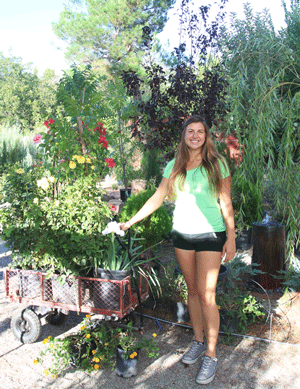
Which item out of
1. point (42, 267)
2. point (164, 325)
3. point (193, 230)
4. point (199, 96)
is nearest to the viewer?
point (193, 230)

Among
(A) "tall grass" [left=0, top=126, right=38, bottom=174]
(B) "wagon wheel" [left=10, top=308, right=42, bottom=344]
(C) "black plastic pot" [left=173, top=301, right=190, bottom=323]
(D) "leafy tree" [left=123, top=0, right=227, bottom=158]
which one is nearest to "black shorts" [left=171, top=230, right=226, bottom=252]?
(C) "black plastic pot" [left=173, top=301, right=190, bottom=323]

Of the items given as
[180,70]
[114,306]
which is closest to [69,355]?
[114,306]

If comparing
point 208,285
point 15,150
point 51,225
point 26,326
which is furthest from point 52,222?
point 15,150

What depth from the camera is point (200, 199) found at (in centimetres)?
222

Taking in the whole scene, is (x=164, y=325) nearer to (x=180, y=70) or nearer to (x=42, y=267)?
(x=42, y=267)

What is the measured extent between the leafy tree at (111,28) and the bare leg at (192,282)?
563 inches

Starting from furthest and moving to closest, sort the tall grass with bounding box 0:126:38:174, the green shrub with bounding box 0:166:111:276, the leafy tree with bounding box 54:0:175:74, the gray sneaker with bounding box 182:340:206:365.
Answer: the leafy tree with bounding box 54:0:175:74 → the tall grass with bounding box 0:126:38:174 → the green shrub with bounding box 0:166:111:276 → the gray sneaker with bounding box 182:340:206:365

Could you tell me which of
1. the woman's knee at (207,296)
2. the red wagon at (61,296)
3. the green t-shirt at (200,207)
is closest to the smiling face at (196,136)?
the green t-shirt at (200,207)

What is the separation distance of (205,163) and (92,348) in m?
1.52

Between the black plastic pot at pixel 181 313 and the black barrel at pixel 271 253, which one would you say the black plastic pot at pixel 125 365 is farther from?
the black barrel at pixel 271 253

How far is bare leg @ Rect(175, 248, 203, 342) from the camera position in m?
2.27

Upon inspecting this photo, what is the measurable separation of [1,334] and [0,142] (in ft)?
26.1

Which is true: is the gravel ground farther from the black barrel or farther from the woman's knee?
the black barrel

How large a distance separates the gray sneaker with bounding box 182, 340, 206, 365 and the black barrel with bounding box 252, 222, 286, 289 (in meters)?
1.47
